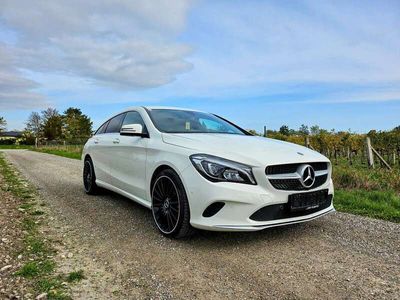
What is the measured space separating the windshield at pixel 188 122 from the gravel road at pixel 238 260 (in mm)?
1311

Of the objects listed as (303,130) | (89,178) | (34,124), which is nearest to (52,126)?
(34,124)

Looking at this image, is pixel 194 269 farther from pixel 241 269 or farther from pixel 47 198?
pixel 47 198

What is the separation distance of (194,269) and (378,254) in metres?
1.84

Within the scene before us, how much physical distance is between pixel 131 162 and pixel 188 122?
95cm

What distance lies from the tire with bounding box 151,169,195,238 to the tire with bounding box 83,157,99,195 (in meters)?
2.70

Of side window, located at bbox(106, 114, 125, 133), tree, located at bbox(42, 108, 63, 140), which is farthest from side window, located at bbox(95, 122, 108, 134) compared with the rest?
tree, located at bbox(42, 108, 63, 140)

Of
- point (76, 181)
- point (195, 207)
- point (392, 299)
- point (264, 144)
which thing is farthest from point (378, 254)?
point (76, 181)

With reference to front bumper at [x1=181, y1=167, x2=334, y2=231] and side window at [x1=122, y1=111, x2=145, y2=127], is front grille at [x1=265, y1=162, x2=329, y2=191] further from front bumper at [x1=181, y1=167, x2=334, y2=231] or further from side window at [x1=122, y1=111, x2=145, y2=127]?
side window at [x1=122, y1=111, x2=145, y2=127]

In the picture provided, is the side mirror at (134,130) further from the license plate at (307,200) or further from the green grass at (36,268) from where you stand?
the license plate at (307,200)

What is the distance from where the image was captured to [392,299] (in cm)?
254

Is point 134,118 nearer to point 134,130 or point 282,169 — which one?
point 134,130

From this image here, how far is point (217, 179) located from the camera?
131 inches

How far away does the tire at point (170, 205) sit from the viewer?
11.8ft

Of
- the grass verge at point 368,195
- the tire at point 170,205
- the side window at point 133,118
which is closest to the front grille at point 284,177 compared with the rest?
the tire at point 170,205
